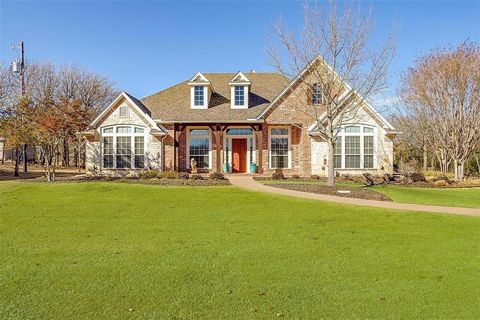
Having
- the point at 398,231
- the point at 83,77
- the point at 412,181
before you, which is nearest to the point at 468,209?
the point at 398,231

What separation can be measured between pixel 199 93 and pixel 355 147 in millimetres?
11179

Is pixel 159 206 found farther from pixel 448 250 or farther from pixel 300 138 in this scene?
pixel 300 138

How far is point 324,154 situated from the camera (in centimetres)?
2325

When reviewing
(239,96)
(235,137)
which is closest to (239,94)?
(239,96)

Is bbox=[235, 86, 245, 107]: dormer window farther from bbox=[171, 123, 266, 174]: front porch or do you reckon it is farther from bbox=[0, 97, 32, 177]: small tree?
bbox=[0, 97, 32, 177]: small tree

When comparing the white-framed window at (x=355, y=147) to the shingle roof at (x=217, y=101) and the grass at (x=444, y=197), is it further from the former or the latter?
the grass at (x=444, y=197)

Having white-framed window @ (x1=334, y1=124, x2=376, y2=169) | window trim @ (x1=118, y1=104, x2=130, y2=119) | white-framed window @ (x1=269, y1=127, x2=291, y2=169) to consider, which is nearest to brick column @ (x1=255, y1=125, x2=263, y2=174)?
white-framed window @ (x1=269, y1=127, x2=291, y2=169)

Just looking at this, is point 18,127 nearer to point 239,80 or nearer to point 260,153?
point 239,80

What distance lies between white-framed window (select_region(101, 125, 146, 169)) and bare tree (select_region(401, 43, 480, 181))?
19.6 m

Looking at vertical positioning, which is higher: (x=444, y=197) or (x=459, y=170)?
(x=459, y=170)

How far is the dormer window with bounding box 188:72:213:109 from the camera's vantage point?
82.8 ft

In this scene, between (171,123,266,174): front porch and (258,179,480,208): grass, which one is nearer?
(258,179,480,208): grass

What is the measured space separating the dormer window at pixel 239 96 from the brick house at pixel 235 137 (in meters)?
0.07

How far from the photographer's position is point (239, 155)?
2492cm
